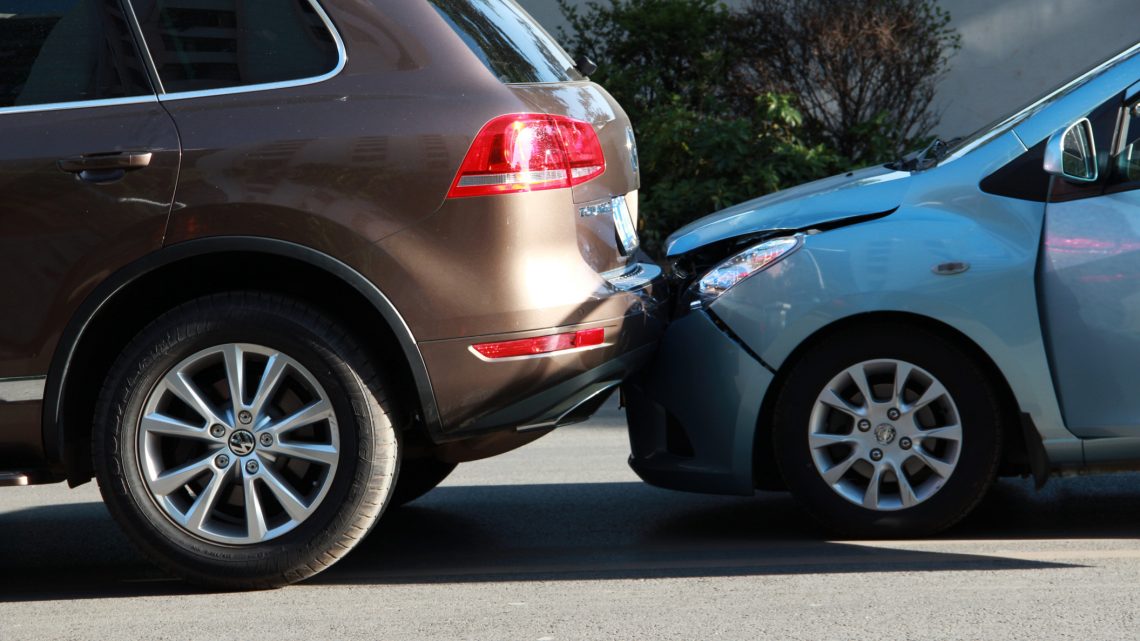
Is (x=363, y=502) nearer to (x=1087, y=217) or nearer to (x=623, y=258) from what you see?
(x=623, y=258)

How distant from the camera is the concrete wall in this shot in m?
12.4

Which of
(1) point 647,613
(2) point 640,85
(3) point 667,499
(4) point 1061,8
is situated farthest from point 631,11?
(1) point 647,613

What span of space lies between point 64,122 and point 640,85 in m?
8.10

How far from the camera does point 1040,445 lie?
4.57 meters

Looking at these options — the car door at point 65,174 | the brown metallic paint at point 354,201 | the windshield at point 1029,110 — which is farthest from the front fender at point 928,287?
the car door at point 65,174

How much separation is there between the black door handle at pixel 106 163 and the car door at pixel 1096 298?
273 cm

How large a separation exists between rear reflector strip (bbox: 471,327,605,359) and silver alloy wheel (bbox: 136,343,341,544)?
0.51 m

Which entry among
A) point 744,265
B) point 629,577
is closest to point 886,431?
point 744,265

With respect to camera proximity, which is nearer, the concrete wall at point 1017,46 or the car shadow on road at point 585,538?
the car shadow on road at point 585,538

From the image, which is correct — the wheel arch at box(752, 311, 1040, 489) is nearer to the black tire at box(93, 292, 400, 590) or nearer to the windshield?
the windshield

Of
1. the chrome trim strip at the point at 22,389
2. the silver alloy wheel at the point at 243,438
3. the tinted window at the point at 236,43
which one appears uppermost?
the tinted window at the point at 236,43

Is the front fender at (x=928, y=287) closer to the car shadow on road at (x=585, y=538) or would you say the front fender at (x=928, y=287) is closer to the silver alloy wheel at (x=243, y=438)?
the car shadow on road at (x=585, y=538)

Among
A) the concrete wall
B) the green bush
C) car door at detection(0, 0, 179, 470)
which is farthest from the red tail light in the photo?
the concrete wall

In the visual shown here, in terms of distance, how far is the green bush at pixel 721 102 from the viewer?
11102 mm
